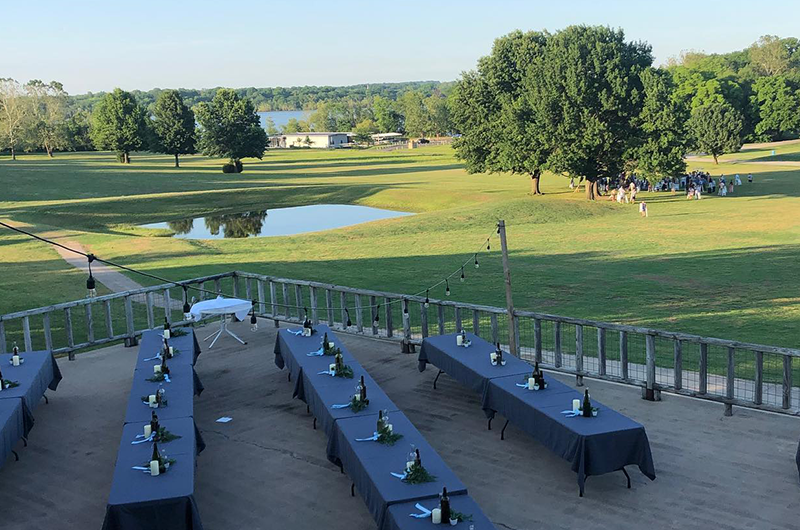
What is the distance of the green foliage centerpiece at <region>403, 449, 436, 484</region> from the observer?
966 cm

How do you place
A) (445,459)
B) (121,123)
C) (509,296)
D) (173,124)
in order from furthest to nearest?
1. (121,123)
2. (173,124)
3. (509,296)
4. (445,459)

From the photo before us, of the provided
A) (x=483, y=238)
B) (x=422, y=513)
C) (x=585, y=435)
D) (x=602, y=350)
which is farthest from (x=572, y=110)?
(x=422, y=513)

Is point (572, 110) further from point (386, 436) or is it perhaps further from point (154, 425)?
point (154, 425)

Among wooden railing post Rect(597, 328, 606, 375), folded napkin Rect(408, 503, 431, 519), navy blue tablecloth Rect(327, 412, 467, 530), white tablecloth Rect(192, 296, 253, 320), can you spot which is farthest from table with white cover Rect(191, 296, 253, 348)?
folded napkin Rect(408, 503, 431, 519)

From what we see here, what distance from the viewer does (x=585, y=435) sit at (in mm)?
11070

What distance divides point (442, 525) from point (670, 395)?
7712 mm

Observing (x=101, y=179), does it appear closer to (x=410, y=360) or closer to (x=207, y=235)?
(x=207, y=235)

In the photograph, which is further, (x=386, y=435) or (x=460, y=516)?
(x=386, y=435)

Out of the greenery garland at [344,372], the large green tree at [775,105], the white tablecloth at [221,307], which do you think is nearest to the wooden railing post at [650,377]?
the greenery garland at [344,372]

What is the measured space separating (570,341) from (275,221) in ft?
137

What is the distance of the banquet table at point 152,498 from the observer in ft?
30.9

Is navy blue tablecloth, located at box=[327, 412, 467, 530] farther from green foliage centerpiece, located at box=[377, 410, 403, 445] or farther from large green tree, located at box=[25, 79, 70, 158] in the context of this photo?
large green tree, located at box=[25, 79, 70, 158]

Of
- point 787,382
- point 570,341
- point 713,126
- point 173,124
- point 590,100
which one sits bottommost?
point 570,341

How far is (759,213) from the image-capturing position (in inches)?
1914
